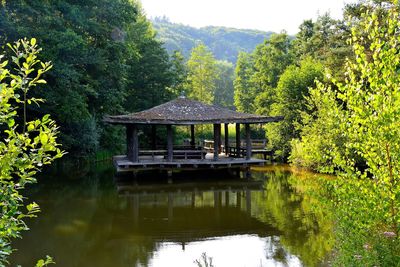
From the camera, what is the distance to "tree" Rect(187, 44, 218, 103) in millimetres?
48375

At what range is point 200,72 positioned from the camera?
48719 mm

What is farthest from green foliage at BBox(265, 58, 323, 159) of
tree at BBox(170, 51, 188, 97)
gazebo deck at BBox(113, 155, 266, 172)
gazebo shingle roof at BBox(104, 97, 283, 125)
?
tree at BBox(170, 51, 188, 97)

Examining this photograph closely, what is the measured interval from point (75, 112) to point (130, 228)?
11.5m

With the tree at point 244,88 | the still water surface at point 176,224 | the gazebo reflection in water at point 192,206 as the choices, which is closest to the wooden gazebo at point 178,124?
the gazebo reflection in water at point 192,206

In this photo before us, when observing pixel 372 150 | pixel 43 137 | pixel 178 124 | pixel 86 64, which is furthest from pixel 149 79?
pixel 43 137

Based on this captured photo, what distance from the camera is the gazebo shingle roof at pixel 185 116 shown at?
2114 centimetres

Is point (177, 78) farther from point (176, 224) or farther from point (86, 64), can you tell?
point (176, 224)

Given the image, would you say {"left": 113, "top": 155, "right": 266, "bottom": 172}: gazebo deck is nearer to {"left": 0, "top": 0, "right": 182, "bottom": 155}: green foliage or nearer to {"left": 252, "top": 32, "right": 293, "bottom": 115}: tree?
{"left": 0, "top": 0, "right": 182, "bottom": 155}: green foliage

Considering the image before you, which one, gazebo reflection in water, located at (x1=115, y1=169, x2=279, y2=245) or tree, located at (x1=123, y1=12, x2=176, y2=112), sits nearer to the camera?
gazebo reflection in water, located at (x1=115, y1=169, x2=279, y2=245)

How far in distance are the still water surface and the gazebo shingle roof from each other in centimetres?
313

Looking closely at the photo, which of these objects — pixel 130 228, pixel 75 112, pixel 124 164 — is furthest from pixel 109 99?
pixel 130 228

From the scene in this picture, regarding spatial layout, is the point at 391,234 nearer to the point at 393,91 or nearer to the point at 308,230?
the point at 393,91

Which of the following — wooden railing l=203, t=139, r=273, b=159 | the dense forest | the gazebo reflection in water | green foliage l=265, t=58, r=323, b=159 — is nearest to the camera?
the dense forest

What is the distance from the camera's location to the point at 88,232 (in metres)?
11.7
